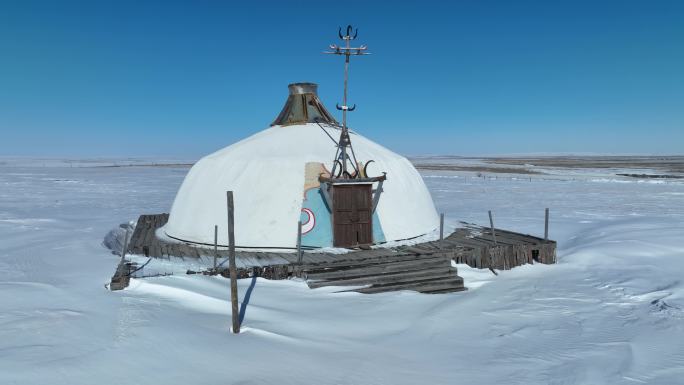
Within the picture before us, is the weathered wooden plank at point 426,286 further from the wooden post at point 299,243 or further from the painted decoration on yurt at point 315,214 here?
the painted decoration on yurt at point 315,214

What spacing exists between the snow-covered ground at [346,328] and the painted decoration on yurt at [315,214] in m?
1.91

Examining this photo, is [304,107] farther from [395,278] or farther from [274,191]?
[395,278]

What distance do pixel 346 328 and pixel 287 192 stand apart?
5.11 meters

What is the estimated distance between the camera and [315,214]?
12.8m

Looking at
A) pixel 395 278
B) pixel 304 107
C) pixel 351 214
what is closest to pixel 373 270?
pixel 395 278

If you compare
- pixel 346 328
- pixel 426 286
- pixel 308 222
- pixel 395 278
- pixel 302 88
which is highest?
pixel 302 88

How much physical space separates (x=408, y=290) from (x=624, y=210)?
2122 centimetres

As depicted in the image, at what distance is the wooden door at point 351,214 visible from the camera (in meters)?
12.8

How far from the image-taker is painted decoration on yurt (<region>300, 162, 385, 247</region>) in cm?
1268

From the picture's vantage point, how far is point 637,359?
7.50 m

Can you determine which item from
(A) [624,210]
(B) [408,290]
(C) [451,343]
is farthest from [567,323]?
(A) [624,210]

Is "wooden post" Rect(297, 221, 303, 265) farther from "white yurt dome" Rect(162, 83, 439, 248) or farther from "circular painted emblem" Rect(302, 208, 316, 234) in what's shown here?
"white yurt dome" Rect(162, 83, 439, 248)

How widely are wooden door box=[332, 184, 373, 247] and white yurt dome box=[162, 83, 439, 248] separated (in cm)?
25

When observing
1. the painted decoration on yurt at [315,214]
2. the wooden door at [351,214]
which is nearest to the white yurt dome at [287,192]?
the painted decoration on yurt at [315,214]
